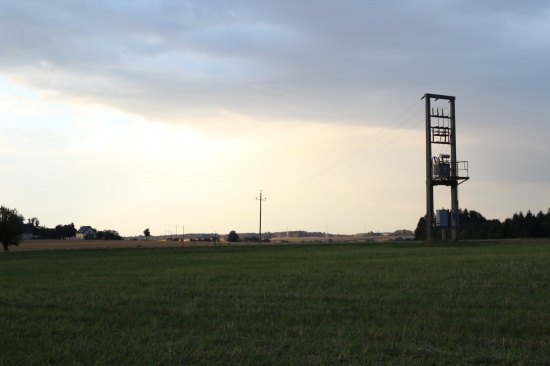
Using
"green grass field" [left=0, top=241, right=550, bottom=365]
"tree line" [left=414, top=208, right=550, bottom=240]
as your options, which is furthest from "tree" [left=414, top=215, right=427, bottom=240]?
"green grass field" [left=0, top=241, right=550, bottom=365]

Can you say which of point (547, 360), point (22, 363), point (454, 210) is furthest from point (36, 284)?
point (454, 210)

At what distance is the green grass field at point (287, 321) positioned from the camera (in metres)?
10.2

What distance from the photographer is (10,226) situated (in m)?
86.2

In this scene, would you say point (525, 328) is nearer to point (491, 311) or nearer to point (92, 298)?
point (491, 311)

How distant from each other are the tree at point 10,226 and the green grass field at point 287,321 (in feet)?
231

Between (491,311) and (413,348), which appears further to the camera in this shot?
(491,311)

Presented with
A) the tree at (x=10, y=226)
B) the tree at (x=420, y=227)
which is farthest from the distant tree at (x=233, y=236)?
the tree at (x=10, y=226)

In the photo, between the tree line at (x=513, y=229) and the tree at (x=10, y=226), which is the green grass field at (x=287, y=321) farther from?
the tree line at (x=513, y=229)

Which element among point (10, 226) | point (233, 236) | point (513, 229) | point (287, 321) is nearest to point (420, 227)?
point (513, 229)

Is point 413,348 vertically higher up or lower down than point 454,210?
lower down

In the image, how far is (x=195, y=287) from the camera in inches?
824

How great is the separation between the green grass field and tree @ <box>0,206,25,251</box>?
7041 centimetres

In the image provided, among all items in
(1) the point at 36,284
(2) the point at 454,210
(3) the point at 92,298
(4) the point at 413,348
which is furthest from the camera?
(2) the point at 454,210

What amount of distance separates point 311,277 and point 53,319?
Result: 1179cm
